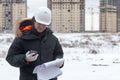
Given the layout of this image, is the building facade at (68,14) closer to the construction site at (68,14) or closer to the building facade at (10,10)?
the construction site at (68,14)

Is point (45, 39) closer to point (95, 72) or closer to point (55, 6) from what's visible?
point (95, 72)

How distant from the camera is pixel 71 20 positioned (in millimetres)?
104625

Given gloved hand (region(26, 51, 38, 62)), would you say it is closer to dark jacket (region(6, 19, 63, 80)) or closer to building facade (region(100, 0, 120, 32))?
dark jacket (region(6, 19, 63, 80))

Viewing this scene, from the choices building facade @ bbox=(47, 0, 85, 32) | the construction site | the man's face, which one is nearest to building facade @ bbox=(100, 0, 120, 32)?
the construction site

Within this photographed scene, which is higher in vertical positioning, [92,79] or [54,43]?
[54,43]

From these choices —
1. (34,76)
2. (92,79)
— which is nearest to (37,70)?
(34,76)

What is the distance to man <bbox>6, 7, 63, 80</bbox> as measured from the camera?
386cm

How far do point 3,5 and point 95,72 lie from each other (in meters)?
87.0

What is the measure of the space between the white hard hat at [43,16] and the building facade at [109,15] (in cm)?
9809

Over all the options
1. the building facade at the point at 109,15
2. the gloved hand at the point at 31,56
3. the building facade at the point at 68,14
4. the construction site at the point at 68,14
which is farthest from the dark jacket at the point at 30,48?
the building facade at the point at 109,15

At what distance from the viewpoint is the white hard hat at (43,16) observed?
3.80 m

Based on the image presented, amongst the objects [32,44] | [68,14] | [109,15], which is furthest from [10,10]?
[32,44]

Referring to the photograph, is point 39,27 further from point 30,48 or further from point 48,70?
point 48,70

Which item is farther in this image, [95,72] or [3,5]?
[3,5]
